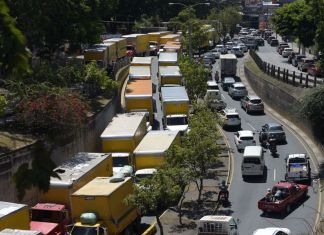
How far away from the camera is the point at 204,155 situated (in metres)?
34.7

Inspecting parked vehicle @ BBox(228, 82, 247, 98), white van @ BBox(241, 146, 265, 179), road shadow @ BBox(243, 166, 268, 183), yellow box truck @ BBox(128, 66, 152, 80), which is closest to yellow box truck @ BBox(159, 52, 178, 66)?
yellow box truck @ BBox(128, 66, 152, 80)

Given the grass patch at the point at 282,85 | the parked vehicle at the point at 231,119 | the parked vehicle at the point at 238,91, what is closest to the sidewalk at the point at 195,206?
the parked vehicle at the point at 231,119

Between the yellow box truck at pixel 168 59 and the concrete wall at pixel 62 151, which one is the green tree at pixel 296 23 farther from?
the concrete wall at pixel 62 151

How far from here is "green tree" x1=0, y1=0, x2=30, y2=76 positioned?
6449 millimetres

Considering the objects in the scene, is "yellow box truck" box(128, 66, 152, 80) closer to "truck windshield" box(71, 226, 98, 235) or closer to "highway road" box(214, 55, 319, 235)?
Result: "highway road" box(214, 55, 319, 235)

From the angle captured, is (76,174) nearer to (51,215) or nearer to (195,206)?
(51,215)

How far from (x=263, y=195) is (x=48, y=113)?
12.1 metres

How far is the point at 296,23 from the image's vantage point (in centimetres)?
7844

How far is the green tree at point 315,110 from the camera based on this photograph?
1747 inches

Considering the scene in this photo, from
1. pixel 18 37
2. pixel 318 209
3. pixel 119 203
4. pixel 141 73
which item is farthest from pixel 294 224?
pixel 141 73

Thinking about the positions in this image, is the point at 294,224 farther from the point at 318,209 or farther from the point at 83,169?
the point at 83,169

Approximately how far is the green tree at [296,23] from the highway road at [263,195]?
1166 inches

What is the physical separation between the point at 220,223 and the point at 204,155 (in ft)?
24.2

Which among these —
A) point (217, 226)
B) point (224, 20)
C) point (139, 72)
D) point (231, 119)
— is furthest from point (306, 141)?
point (224, 20)
